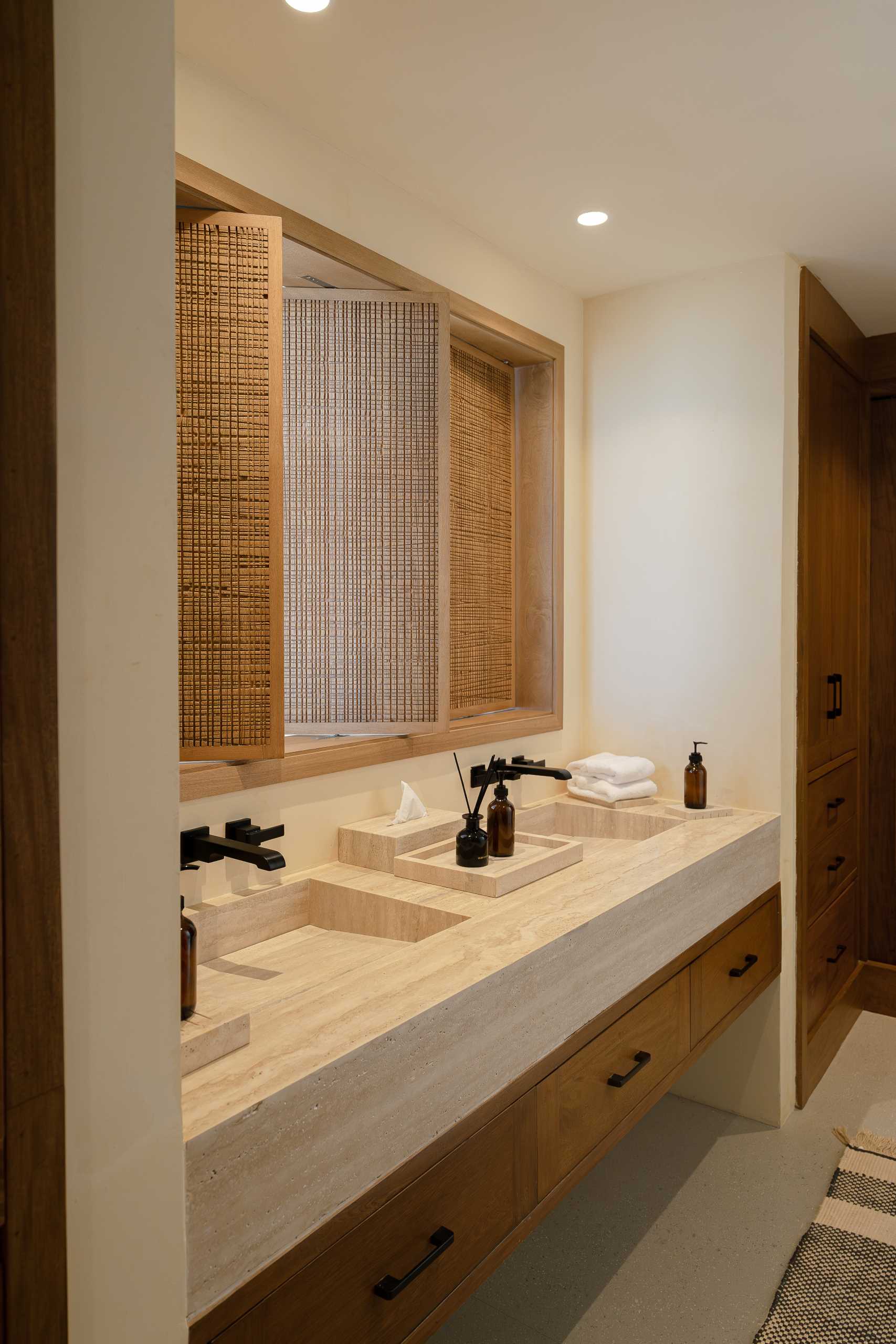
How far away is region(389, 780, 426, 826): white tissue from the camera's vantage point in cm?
202

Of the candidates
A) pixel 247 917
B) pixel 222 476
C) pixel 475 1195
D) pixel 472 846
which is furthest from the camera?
pixel 472 846

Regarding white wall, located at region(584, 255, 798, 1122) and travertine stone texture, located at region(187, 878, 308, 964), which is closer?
travertine stone texture, located at region(187, 878, 308, 964)

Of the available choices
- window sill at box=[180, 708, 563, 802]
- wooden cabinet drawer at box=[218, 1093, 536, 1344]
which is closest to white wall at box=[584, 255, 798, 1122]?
window sill at box=[180, 708, 563, 802]

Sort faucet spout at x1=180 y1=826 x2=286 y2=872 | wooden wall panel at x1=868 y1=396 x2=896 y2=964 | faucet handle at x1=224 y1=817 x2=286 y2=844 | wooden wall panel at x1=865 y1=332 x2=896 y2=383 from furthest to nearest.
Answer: wooden wall panel at x1=868 y1=396 x2=896 y2=964 < wooden wall panel at x1=865 y1=332 x2=896 y2=383 < faucet handle at x1=224 y1=817 x2=286 y2=844 < faucet spout at x1=180 y1=826 x2=286 y2=872

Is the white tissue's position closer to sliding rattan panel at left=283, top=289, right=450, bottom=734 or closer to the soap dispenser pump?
sliding rattan panel at left=283, top=289, right=450, bottom=734

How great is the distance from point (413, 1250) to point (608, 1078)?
57 centimetres

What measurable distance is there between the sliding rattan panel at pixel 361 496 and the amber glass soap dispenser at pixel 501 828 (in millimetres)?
291

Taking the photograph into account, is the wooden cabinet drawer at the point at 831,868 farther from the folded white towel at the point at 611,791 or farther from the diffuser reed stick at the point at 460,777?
the diffuser reed stick at the point at 460,777

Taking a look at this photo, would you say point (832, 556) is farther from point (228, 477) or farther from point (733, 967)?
point (228, 477)

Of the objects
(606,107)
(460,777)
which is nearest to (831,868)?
(460,777)

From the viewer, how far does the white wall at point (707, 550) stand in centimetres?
249

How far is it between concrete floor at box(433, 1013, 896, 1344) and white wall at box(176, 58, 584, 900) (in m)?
1.01

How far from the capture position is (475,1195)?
1.32 meters

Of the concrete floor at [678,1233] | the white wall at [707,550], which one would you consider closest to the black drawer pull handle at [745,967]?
the white wall at [707,550]
